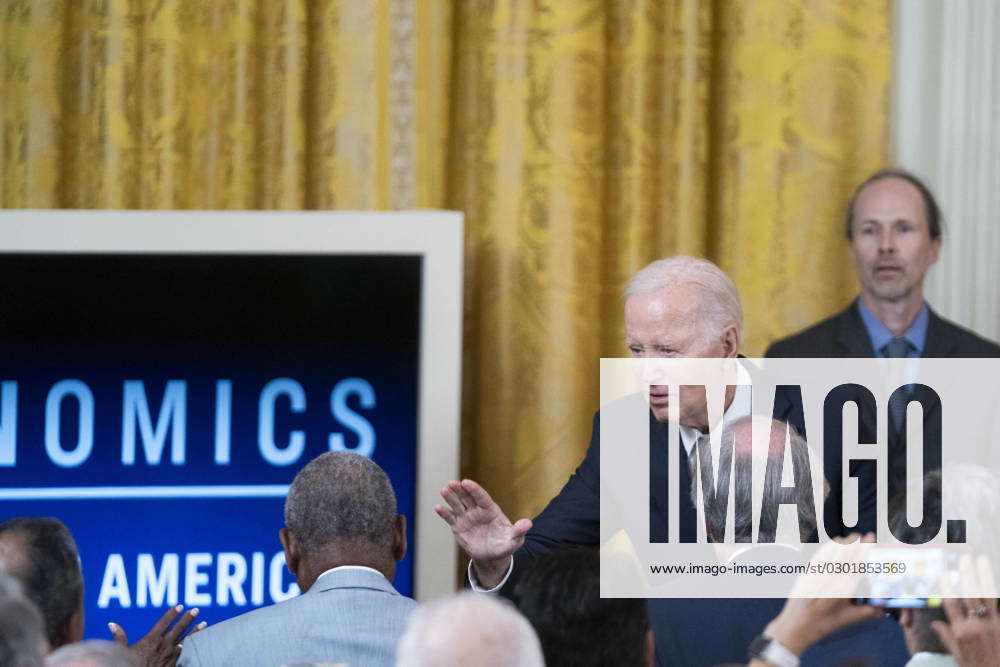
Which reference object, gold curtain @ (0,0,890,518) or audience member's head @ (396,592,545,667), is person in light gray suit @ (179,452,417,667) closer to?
audience member's head @ (396,592,545,667)

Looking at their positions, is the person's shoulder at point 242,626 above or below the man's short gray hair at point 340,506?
below

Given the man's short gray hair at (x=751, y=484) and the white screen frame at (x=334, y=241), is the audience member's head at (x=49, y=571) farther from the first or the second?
the white screen frame at (x=334, y=241)

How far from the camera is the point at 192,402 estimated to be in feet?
9.19

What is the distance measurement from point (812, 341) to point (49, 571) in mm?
1709

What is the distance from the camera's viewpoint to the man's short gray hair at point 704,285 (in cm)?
260

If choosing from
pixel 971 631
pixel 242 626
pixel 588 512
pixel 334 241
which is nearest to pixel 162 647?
pixel 242 626

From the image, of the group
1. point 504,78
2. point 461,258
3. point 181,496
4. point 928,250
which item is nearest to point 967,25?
point 928,250

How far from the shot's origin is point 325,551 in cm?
209

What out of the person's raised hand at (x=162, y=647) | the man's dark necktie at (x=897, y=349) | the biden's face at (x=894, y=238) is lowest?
the person's raised hand at (x=162, y=647)

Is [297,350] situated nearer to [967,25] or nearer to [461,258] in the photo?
[461,258]

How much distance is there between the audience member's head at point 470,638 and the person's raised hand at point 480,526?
858mm

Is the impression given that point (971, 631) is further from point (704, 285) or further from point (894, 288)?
point (894, 288)

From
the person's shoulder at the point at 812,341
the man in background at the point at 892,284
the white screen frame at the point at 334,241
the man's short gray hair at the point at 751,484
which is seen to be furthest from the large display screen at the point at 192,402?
the man's short gray hair at the point at 751,484

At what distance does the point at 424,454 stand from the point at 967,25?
4.97 feet
